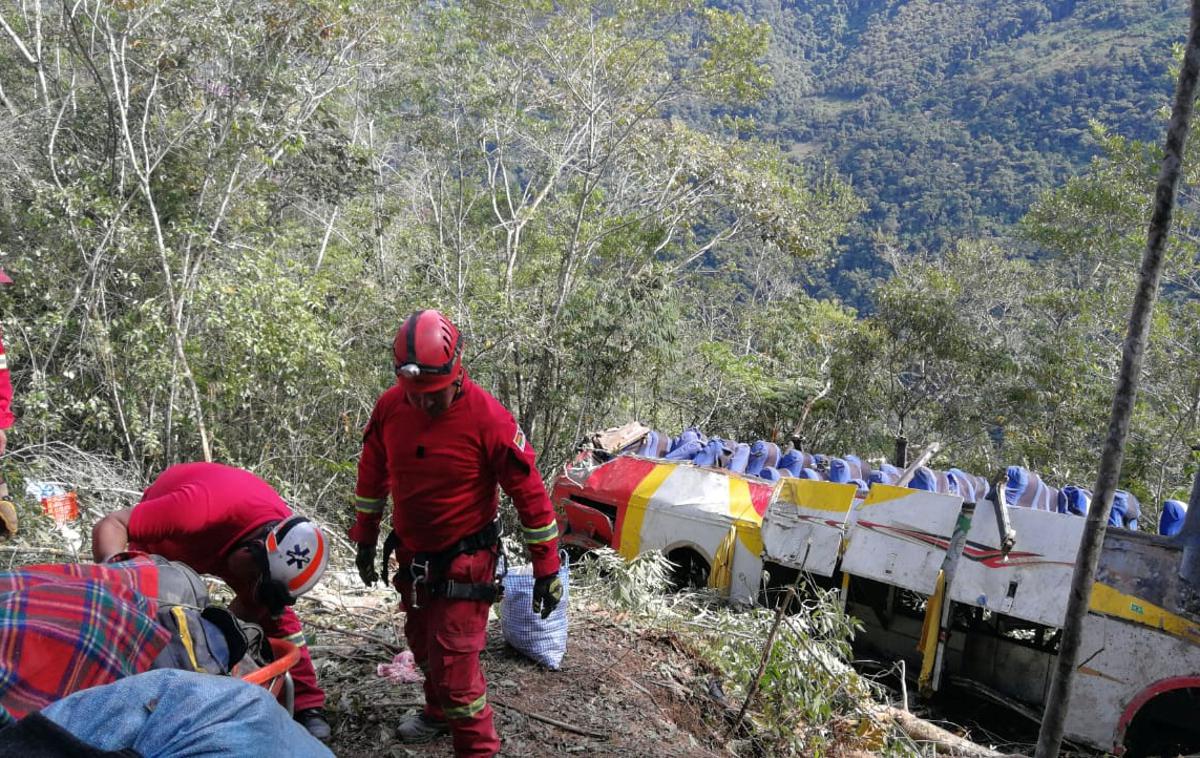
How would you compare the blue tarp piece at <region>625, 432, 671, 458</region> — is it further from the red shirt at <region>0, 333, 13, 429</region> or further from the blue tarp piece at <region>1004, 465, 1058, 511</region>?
the red shirt at <region>0, 333, 13, 429</region>

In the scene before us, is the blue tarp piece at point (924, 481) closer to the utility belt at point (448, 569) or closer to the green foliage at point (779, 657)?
the green foliage at point (779, 657)

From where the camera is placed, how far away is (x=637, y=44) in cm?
1280

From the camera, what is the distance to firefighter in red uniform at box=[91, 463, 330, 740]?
2.68 meters

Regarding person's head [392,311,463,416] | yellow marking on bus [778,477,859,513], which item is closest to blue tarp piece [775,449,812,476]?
yellow marking on bus [778,477,859,513]

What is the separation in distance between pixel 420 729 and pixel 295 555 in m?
1.18

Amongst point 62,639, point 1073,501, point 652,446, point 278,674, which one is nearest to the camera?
point 62,639

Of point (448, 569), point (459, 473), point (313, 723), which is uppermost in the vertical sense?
point (459, 473)

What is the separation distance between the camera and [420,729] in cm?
342

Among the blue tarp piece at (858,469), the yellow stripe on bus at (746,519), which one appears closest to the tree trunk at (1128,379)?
the yellow stripe on bus at (746,519)

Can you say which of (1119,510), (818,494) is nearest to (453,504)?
(818,494)

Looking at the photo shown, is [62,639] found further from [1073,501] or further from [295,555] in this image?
[1073,501]

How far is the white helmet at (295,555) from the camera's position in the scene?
2670mm

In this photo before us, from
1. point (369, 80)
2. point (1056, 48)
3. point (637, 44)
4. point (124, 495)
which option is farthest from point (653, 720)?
point (1056, 48)

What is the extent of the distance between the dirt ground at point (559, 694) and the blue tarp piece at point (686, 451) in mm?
3030
